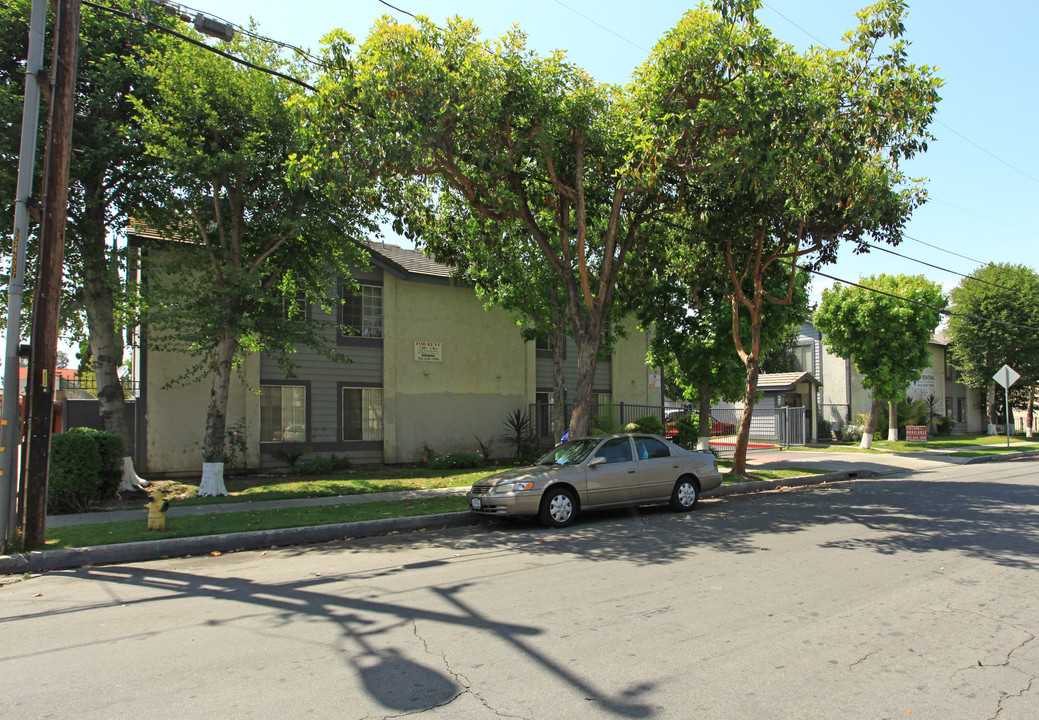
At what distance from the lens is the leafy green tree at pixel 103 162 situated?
12.8 m

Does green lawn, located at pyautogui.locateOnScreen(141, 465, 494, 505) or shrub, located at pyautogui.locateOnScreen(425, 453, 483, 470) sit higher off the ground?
shrub, located at pyautogui.locateOnScreen(425, 453, 483, 470)

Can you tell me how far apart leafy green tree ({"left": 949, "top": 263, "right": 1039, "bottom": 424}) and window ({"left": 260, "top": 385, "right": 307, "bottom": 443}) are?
3242 centimetres

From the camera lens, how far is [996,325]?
36.0 m

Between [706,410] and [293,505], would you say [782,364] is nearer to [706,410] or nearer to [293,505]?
[706,410]

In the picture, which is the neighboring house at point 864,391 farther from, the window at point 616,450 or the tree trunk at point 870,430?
the window at point 616,450

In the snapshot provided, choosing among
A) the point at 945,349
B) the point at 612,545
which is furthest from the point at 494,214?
the point at 945,349

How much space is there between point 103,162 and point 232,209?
2363 mm

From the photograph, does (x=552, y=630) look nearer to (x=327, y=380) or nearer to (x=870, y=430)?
(x=327, y=380)

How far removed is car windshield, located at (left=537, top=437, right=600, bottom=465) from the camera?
11363 mm

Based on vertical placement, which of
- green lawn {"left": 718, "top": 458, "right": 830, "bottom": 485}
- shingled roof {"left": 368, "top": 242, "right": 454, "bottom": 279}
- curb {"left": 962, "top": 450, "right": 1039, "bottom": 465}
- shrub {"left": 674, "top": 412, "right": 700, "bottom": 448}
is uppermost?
shingled roof {"left": 368, "top": 242, "right": 454, "bottom": 279}

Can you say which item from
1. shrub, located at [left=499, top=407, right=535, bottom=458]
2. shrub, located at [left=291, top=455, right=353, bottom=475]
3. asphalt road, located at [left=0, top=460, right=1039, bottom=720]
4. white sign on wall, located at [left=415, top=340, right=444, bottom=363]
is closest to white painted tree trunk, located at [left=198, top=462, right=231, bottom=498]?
shrub, located at [left=291, top=455, right=353, bottom=475]

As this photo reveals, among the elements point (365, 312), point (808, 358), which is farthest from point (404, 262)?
point (808, 358)

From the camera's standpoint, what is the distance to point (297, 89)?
13.7 m

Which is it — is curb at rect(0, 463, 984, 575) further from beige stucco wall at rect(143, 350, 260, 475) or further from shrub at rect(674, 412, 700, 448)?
shrub at rect(674, 412, 700, 448)
